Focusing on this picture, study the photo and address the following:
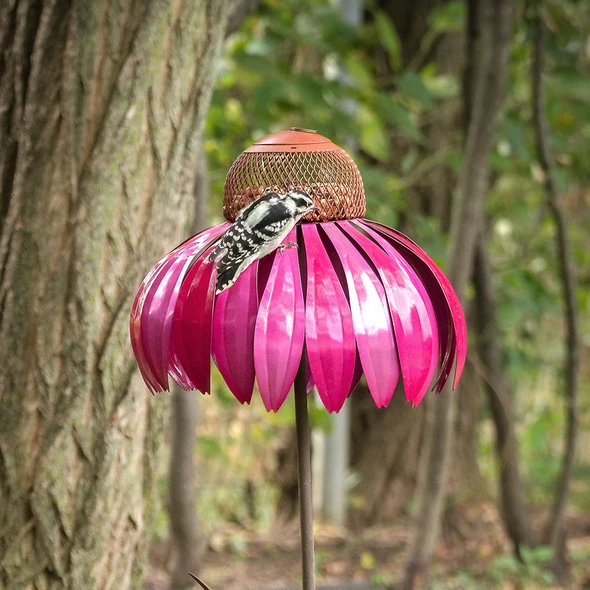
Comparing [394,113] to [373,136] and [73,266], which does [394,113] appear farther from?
[73,266]

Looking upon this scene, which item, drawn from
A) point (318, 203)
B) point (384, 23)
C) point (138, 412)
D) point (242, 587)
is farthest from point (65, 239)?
point (242, 587)

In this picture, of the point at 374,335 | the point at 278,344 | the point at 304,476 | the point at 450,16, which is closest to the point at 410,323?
the point at 374,335

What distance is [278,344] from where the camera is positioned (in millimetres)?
888

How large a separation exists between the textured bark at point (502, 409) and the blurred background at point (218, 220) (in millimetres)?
10

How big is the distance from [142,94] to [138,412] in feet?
1.95

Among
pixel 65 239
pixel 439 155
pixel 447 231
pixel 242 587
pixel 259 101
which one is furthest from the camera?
pixel 447 231

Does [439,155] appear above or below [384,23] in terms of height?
below

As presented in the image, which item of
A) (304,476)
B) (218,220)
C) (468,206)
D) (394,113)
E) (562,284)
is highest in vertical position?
(394,113)

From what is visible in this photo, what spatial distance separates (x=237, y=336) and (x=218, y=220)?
2.62m

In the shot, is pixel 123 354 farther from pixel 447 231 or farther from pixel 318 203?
pixel 447 231

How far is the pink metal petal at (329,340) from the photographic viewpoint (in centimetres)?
89

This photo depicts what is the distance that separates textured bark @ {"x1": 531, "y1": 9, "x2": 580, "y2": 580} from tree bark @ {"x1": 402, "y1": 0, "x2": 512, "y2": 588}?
0.30 meters

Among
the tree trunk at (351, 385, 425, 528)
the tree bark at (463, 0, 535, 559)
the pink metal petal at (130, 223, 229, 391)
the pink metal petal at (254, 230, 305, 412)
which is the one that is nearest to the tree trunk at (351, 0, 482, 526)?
the tree trunk at (351, 385, 425, 528)

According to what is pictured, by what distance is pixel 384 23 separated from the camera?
253cm
